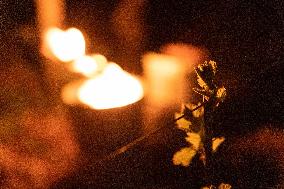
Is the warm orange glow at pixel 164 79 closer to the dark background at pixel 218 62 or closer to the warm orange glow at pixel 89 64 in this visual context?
the dark background at pixel 218 62

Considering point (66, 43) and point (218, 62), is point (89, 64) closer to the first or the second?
point (66, 43)

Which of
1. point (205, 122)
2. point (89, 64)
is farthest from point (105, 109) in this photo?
point (205, 122)

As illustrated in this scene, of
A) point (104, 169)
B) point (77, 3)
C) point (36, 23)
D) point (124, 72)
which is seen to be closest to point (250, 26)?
point (124, 72)

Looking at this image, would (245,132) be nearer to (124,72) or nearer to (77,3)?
(124,72)

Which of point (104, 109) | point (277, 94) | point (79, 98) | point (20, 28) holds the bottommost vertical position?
point (277, 94)

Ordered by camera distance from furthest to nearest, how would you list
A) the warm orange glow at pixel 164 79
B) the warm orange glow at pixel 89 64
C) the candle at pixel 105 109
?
1. the warm orange glow at pixel 89 64
2. the warm orange glow at pixel 164 79
3. the candle at pixel 105 109

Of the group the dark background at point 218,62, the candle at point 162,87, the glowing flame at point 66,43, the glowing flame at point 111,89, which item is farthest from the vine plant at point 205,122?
the glowing flame at point 66,43
